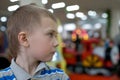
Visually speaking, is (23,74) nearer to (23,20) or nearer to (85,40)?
(23,20)

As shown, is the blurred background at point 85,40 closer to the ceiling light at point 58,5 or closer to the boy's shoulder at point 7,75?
the ceiling light at point 58,5

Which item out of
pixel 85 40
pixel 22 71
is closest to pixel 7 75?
pixel 22 71

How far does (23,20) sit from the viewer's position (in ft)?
2.29

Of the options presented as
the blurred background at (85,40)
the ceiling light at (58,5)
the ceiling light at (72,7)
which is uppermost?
the ceiling light at (58,5)

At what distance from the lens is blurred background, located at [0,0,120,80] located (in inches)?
34.9

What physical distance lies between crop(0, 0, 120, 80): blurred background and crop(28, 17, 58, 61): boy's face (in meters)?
0.14

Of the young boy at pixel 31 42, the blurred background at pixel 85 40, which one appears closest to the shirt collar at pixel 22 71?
the young boy at pixel 31 42

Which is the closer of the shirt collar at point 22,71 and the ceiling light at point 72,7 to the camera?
the shirt collar at point 22,71

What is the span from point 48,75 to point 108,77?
389 cm

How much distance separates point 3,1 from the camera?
880 millimetres

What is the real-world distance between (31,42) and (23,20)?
5 cm

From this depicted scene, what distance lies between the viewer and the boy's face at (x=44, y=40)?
68 centimetres

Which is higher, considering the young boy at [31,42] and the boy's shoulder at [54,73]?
the young boy at [31,42]

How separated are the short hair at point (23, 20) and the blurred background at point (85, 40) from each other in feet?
0.40
